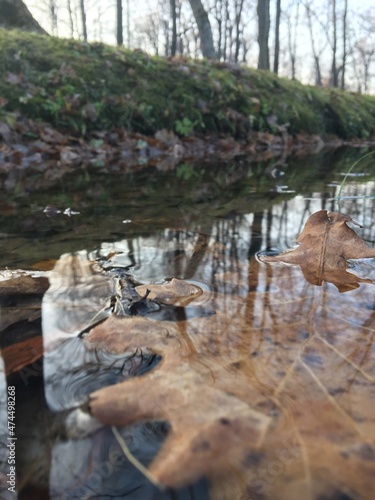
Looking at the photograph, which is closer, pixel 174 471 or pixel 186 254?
pixel 174 471

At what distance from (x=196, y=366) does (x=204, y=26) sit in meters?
12.5

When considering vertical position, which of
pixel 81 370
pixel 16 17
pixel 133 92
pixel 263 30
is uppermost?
pixel 263 30

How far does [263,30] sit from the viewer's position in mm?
12531

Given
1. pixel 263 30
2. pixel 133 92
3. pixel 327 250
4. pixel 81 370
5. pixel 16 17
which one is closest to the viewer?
pixel 81 370

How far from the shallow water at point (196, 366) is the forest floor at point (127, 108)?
3820 mm

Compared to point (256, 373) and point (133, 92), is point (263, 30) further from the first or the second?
point (256, 373)

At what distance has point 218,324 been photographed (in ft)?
3.22

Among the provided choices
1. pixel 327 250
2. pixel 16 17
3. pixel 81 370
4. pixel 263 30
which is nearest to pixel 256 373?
Result: pixel 81 370

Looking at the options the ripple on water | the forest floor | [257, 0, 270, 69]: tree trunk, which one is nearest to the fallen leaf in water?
the ripple on water

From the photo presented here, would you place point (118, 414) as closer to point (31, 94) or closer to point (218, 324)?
point (218, 324)

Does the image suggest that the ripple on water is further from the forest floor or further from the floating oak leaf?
the forest floor

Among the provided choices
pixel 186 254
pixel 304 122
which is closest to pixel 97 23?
pixel 304 122

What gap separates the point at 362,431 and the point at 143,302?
646mm

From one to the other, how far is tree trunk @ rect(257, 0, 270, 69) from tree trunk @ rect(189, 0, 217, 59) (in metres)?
2.15
